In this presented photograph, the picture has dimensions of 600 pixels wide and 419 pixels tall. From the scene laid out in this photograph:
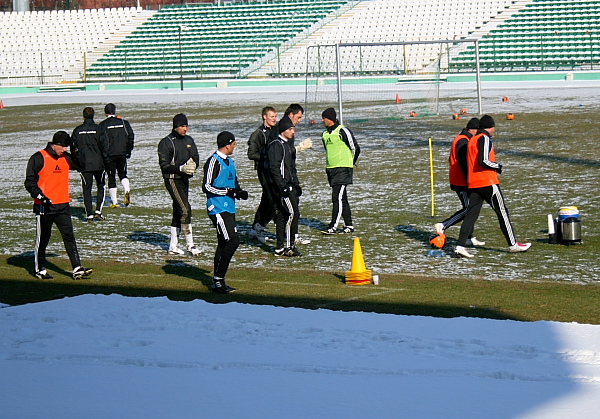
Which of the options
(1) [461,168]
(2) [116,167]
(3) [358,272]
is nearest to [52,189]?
(3) [358,272]

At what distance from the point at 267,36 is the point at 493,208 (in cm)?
4669

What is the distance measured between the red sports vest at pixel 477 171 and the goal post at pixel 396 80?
58.0 feet

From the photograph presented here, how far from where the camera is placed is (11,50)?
2446 inches

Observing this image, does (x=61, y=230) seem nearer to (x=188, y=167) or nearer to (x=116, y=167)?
(x=188, y=167)

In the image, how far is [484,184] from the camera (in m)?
11.8

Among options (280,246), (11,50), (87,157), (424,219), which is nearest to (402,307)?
(280,246)

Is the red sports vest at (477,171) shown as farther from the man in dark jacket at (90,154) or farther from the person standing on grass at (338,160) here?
the man in dark jacket at (90,154)

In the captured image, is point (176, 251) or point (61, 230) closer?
point (61, 230)

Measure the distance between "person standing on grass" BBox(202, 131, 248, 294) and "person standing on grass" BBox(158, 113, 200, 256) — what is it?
6.82 feet

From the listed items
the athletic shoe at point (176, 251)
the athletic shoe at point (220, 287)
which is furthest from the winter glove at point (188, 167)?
the athletic shoe at point (220, 287)

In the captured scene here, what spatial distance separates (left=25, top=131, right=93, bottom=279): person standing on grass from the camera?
36.7 feet

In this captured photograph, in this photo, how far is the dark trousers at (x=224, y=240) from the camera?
10.3m

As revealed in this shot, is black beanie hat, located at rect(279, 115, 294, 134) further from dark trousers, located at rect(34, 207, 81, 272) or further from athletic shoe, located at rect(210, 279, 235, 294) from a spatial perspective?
dark trousers, located at rect(34, 207, 81, 272)

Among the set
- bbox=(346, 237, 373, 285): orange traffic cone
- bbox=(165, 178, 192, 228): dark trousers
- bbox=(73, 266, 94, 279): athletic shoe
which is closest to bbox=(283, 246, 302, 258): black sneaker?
bbox=(165, 178, 192, 228): dark trousers
